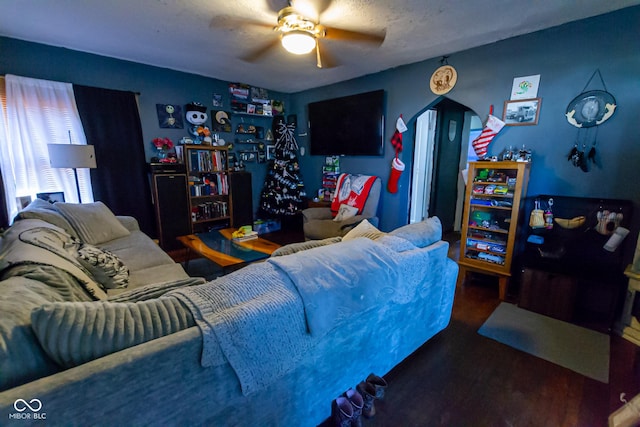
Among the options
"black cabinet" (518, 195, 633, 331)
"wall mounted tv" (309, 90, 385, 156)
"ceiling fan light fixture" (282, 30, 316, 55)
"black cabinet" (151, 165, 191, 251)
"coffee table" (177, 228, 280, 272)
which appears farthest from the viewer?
"wall mounted tv" (309, 90, 385, 156)

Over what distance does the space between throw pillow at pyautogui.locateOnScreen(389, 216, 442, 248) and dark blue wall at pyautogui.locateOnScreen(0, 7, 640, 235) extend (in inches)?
59.7

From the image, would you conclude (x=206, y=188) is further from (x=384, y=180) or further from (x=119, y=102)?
(x=384, y=180)

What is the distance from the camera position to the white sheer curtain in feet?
9.03

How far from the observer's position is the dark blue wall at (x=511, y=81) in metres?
2.13

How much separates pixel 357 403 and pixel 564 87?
2998mm

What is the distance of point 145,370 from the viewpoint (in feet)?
2.40

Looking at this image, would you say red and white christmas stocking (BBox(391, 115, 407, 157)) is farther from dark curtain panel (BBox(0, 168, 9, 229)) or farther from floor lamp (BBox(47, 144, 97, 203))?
dark curtain panel (BBox(0, 168, 9, 229))

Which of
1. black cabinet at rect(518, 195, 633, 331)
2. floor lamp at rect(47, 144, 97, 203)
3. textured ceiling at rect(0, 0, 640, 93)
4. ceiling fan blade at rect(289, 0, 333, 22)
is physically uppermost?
textured ceiling at rect(0, 0, 640, 93)

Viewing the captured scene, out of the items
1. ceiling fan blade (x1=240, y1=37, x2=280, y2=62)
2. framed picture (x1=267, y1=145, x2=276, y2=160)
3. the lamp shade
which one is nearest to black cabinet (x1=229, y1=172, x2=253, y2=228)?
framed picture (x1=267, y1=145, x2=276, y2=160)

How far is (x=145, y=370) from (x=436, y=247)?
1.56 m

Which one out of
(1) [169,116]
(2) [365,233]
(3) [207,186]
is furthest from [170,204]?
(2) [365,233]

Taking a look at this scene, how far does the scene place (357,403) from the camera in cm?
126

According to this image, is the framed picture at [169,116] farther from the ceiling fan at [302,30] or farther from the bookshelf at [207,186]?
the ceiling fan at [302,30]

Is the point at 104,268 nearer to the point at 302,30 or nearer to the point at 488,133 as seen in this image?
the point at 302,30
